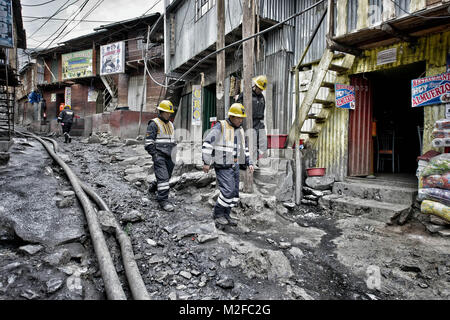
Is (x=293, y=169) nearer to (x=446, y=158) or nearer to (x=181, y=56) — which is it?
(x=446, y=158)

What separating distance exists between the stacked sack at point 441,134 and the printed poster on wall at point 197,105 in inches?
386

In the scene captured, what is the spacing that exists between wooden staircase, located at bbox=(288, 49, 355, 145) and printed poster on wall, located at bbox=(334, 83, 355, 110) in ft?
0.69

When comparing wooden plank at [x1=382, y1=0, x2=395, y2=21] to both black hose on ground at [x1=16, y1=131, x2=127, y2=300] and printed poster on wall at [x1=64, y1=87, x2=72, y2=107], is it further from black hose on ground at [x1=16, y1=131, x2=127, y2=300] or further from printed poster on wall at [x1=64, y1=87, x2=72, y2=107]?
printed poster on wall at [x1=64, y1=87, x2=72, y2=107]

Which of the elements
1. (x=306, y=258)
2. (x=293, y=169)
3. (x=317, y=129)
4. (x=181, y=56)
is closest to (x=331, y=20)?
(x=317, y=129)

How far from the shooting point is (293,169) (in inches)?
249

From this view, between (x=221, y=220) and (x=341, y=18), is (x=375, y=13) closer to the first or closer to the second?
(x=341, y=18)

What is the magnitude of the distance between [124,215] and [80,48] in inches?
976

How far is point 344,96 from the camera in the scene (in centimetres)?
633

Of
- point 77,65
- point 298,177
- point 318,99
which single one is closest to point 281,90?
point 318,99

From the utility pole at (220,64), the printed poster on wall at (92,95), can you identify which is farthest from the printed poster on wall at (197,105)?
the printed poster on wall at (92,95)

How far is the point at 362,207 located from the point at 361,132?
2.20m

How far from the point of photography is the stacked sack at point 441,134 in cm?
470

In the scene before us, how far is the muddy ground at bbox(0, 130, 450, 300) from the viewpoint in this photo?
2.86 metres

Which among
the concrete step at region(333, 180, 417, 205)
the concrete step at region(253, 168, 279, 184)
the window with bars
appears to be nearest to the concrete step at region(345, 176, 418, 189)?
the concrete step at region(333, 180, 417, 205)
